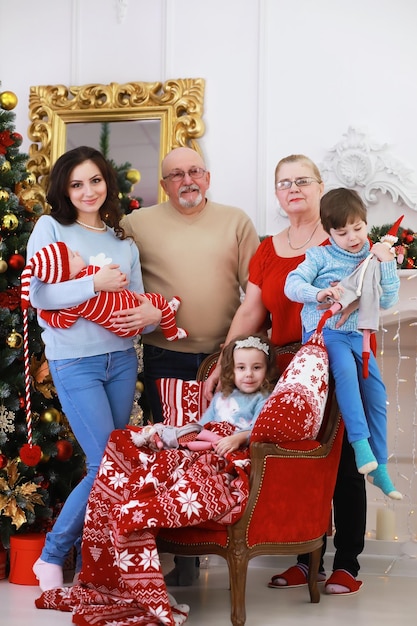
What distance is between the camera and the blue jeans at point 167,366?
371 cm

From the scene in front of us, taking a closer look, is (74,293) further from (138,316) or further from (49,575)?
(49,575)

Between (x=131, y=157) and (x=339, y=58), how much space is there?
121 centimetres

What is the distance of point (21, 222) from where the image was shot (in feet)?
12.8

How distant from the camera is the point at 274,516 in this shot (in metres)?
3.05

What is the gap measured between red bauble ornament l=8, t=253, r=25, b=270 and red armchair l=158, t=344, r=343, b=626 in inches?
52.8

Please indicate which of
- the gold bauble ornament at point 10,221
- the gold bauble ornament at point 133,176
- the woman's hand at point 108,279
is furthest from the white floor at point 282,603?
the gold bauble ornament at point 133,176

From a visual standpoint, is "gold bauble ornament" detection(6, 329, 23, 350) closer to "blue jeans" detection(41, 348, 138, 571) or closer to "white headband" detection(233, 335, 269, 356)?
"blue jeans" detection(41, 348, 138, 571)

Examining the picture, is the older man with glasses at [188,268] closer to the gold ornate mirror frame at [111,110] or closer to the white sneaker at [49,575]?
the white sneaker at [49,575]

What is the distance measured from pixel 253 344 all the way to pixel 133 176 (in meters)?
1.77

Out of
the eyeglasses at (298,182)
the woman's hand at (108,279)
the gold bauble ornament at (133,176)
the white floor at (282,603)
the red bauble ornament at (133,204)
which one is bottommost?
the white floor at (282,603)

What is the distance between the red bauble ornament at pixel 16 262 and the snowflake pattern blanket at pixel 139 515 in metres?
0.98

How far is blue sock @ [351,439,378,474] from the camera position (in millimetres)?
3057

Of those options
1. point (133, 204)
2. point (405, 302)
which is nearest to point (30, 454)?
point (133, 204)

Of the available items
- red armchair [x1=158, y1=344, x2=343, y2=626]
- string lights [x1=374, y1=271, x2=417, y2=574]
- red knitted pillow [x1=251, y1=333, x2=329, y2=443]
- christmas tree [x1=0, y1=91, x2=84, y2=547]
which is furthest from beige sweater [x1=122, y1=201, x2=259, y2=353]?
string lights [x1=374, y1=271, x2=417, y2=574]
